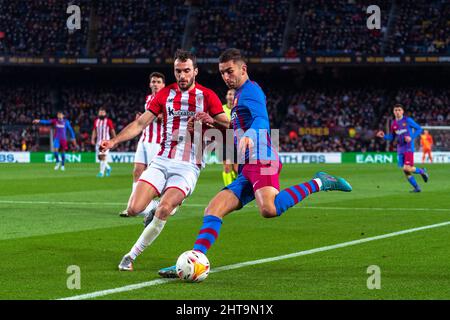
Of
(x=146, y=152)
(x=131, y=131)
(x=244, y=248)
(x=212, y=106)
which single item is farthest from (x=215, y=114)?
(x=146, y=152)

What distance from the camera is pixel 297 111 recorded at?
53125 mm

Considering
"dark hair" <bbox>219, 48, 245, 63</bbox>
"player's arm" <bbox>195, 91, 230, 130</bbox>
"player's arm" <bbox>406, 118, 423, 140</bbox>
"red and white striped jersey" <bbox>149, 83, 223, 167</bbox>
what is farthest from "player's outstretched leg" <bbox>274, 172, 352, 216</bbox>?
"player's arm" <bbox>406, 118, 423, 140</bbox>

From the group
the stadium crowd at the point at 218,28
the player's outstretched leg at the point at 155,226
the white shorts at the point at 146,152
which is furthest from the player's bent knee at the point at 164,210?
the stadium crowd at the point at 218,28

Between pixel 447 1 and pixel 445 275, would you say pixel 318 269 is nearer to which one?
pixel 445 275

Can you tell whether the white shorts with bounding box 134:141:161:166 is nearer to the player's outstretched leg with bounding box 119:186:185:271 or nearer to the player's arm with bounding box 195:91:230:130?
the player's arm with bounding box 195:91:230:130

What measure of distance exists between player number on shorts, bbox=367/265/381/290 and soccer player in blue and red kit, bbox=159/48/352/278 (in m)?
1.04

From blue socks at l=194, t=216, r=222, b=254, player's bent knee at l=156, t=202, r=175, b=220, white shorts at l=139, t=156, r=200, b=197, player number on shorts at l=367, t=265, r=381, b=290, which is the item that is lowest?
player number on shorts at l=367, t=265, r=381, b=290

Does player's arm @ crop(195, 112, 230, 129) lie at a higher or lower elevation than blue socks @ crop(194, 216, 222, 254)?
higher

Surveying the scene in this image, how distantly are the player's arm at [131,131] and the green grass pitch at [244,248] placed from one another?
1.30 meters

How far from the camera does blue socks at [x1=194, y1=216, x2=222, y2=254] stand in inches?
317

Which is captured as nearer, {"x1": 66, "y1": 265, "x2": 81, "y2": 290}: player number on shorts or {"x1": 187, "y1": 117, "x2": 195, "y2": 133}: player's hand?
{"x1": 66, "y1": 265, "x2": 81, "y2": 290}: player number on shorts

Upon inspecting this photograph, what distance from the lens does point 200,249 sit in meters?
8.01

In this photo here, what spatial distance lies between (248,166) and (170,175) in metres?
1.17

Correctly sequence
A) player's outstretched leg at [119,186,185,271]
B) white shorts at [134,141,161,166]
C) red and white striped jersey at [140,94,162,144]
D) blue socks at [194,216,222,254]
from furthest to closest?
red and white striped jersey at [140,94,162,144], white shorts at [134,141,161,166], player's outstretched leg at [119,186,185,271], blue socks at [194,216,222,254]
